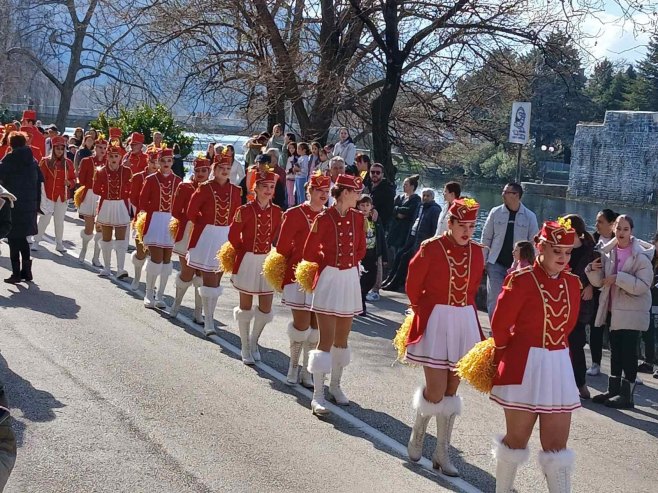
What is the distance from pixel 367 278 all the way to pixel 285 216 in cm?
509

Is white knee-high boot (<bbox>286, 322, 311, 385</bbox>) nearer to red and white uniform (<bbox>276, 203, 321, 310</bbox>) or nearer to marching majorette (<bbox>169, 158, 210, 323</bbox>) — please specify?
red and white uniform (<bbox>276, 203, 321, 310</bbox>)

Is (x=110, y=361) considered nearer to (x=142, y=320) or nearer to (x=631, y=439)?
(x=142, y=320)

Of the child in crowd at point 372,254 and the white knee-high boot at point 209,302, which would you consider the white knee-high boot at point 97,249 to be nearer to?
the child in crowd at point 372,254

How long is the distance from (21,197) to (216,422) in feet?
23.2

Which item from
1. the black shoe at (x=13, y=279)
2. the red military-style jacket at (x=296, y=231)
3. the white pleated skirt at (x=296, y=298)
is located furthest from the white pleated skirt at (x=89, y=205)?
the white pleated skirt at (x=296, y=298)

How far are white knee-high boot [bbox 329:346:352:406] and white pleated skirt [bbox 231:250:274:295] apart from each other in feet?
5.17

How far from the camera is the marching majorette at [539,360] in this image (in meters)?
6.18

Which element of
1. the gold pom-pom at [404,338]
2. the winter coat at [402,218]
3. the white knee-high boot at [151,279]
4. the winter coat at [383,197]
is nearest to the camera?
the gold pom-pom at [404,338]

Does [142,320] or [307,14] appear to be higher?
[307,14]

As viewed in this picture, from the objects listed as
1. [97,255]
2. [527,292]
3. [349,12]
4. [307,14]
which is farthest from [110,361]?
[307,14]

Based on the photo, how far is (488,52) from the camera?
66.5ft

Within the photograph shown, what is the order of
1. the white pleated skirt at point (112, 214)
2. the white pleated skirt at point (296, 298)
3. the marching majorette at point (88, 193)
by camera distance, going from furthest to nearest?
the marching majorette at point (88, 193) < the white pleated skirt at point (112, 214) < the white pleated skirt at point (296, 298)

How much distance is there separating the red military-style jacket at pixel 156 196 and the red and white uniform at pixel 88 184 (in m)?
3.64

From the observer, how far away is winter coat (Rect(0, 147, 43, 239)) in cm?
1359
